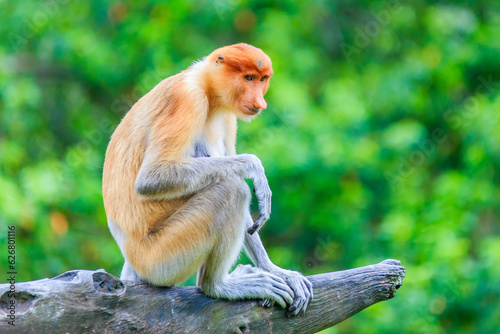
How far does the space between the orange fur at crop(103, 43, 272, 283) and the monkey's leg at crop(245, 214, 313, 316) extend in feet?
1.48

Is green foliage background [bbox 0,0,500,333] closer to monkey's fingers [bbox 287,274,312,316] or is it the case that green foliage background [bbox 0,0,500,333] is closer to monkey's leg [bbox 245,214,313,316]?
monkey's leg [bbox 245,214,313,316]

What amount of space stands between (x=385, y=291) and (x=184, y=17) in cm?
530

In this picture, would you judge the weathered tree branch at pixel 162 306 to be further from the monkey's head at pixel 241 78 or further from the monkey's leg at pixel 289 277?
the monkey's head at pixel 241 78

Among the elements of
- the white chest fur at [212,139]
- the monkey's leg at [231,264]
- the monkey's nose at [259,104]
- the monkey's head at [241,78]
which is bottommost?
the monkey's leg at [231,264]

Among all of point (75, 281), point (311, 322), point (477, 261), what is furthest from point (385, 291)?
point (477, 261)

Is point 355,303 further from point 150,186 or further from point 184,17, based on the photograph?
point 184,17

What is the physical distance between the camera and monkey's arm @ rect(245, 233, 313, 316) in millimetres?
3252

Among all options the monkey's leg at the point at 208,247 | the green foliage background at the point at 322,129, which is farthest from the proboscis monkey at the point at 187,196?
the green foliage background at the point at 322,129

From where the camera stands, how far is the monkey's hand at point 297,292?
128 inches

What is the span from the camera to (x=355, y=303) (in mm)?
3350

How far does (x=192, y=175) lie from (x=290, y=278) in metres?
0.81

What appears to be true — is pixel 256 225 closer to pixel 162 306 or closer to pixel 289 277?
pixel 289 277

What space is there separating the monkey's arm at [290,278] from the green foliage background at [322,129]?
10.2ft

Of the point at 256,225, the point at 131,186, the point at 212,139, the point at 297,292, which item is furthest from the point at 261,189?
the point at 131,186
